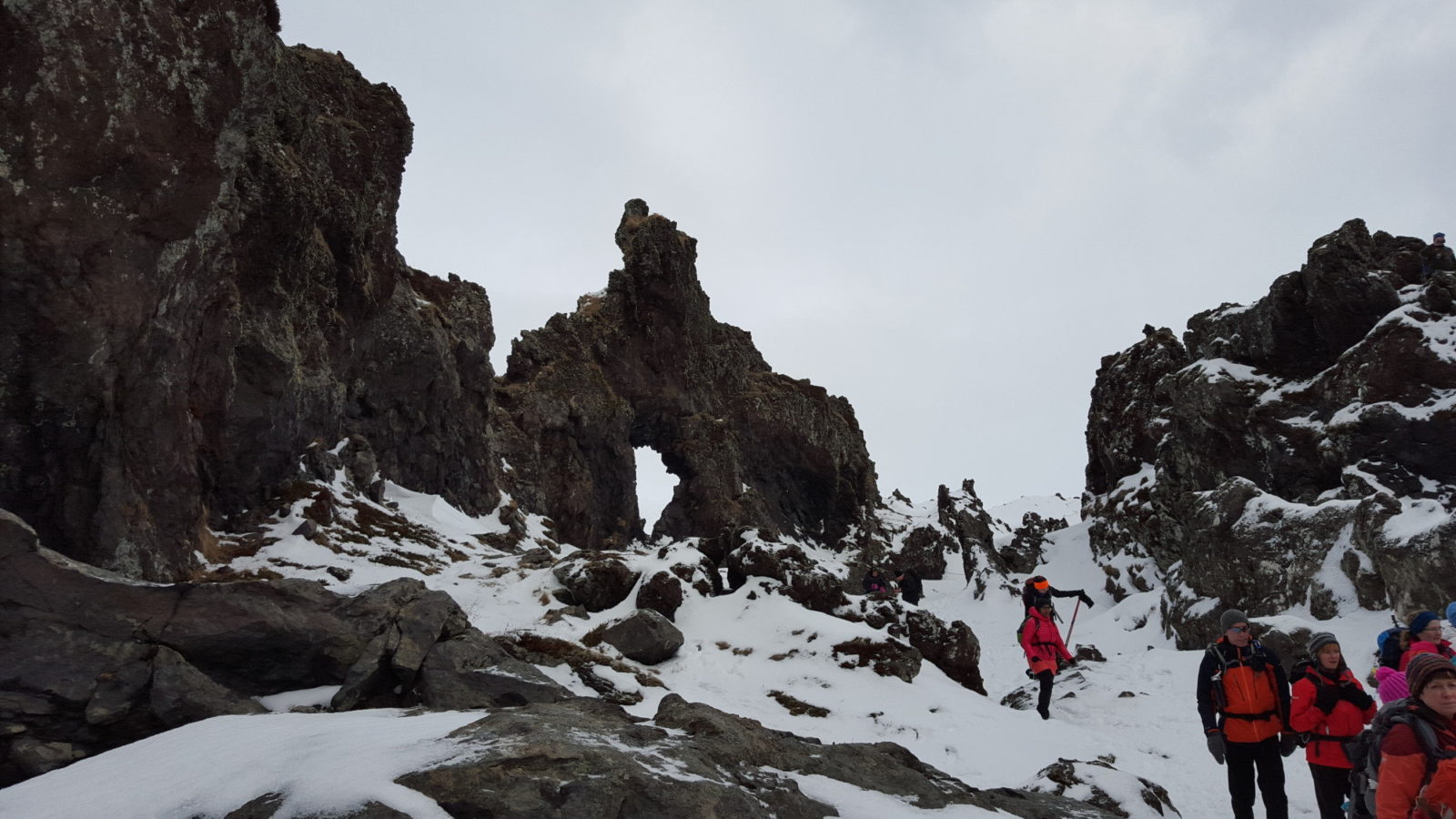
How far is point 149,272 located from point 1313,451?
3493cm

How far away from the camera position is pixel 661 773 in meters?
5.45

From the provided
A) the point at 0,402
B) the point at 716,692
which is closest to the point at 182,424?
the point at 0,402

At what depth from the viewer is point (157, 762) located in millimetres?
5500

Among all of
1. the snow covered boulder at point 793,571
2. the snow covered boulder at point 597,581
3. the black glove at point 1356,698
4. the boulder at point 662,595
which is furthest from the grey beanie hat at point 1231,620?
the snow covered boulder at point 597,581

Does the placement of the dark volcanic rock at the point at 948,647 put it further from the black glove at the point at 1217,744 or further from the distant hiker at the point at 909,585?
the distant hiker at the point at 909,585

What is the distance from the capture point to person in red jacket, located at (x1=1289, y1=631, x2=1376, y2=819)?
6.95 meters

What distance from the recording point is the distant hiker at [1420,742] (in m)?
4.55

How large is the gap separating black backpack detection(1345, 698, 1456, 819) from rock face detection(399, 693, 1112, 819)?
7.14 feet

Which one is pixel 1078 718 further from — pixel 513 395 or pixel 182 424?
pixel 513 395

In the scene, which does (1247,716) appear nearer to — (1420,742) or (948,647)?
(1420,742)

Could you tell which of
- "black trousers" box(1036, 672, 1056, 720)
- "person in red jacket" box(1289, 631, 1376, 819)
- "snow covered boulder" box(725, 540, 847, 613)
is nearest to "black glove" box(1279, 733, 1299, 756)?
"person in red jacket" box(1289, 631, 1376, 819)

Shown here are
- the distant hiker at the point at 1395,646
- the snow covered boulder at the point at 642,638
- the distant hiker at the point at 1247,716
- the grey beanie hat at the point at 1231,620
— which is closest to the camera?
the distant hiker at the point at 1395,646

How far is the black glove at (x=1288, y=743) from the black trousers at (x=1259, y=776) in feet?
0.21

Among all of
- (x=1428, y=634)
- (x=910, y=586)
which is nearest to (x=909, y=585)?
(x=910, y=586)
